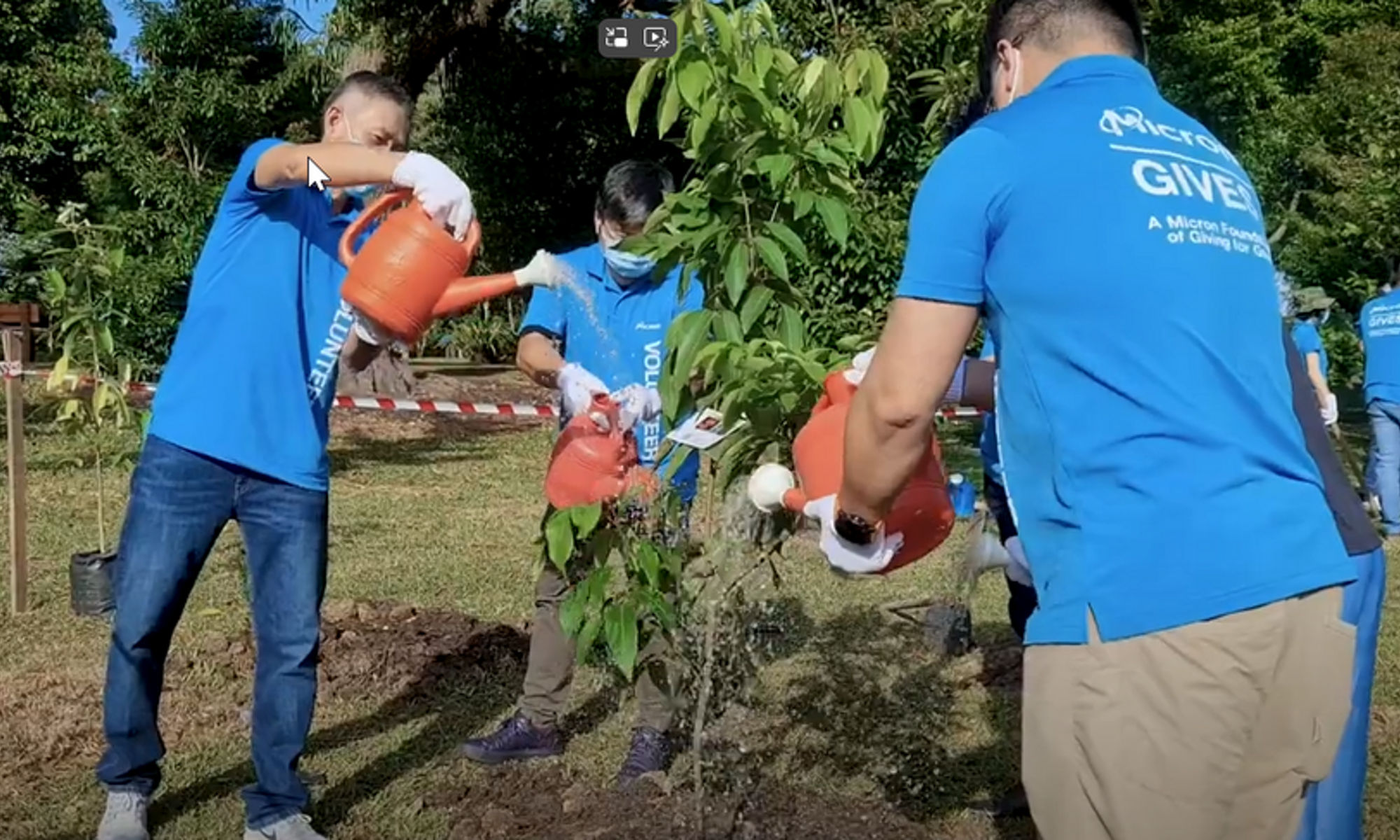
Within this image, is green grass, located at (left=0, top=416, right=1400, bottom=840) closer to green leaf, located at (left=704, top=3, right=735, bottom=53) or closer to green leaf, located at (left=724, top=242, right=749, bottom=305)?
green leaf, located at (left=724, top=242, right=749, bottom=305)

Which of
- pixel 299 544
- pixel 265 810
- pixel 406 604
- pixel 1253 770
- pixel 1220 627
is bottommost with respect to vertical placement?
pixel 406 604

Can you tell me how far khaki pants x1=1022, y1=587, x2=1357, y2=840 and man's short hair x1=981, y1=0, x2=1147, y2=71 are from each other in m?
0.75

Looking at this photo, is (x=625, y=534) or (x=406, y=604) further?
(x=406, y=604)

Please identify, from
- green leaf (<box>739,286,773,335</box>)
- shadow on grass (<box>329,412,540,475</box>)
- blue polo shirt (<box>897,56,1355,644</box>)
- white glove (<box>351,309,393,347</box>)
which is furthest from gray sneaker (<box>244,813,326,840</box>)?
shadow on grass (<box>329,412,540,475</box>)

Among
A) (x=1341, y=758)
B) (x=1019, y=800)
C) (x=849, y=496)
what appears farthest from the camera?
(x=1019, y=800)

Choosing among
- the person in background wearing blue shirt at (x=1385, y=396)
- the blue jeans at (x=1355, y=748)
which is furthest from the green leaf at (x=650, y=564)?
the person in background wearing blue shirt at (x=1385, y=396)

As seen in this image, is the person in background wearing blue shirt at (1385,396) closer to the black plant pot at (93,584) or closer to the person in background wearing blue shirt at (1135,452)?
the black plant pot at (93,584)

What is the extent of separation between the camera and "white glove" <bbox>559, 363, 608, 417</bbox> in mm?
3646

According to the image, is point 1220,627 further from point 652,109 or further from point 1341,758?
point 652,109

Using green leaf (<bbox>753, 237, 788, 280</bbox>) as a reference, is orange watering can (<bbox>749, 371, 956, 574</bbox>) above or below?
below

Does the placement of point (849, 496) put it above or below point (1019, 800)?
above

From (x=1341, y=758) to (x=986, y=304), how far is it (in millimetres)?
1521

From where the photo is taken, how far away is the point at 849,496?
6.70 ft

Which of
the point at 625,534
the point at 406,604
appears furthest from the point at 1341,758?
the point at 406,604
